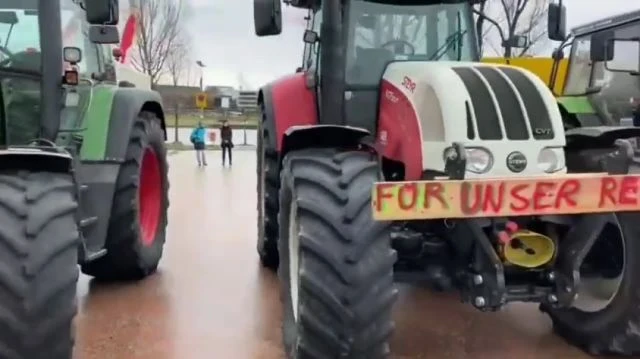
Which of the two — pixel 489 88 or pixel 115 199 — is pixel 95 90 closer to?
pixel 115 199

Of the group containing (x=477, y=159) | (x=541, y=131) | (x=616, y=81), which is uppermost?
(x=616, y=81)

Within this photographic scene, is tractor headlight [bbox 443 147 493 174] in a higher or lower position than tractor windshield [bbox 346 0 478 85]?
lower

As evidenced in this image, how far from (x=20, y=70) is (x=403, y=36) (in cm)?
249

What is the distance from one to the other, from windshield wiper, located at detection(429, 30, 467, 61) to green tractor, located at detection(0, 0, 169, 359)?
6.97 feet

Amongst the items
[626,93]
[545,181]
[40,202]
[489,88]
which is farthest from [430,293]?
[626,93]

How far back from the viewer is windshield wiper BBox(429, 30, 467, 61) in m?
5.65

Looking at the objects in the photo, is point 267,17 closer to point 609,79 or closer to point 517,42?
point 517,42

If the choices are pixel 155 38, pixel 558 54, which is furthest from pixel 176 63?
pixel 558 54

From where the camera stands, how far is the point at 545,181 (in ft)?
13.0

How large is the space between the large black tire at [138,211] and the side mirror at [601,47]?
5004mm

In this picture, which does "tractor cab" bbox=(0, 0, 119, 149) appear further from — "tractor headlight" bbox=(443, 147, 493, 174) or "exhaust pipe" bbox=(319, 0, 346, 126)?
"tractor headlight" bbox=(443, 147, 493, 174)

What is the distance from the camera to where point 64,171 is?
14.2 ft

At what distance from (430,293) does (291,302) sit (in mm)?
1893

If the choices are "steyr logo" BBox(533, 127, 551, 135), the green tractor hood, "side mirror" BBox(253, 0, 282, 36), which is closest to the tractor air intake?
"steyr logo" BBox(533, 127, 551, 135)
